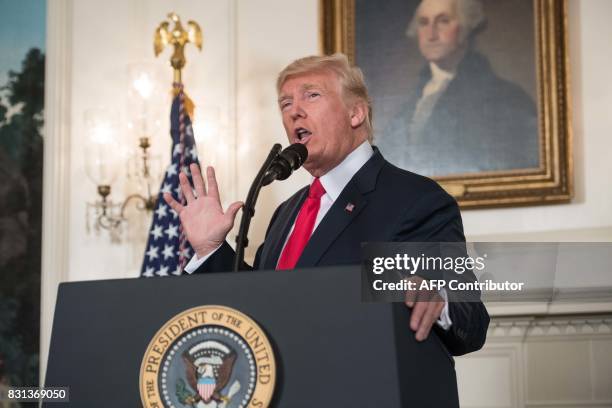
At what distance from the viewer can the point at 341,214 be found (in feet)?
7.94

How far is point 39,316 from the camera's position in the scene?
5.66m

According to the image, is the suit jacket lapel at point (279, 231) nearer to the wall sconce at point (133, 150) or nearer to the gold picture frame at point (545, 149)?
the gold picture frame at point (545, 149)

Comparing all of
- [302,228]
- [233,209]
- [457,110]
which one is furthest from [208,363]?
[457,110]

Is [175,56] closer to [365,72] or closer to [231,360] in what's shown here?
A: [365,72]

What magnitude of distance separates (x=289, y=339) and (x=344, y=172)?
1225mm

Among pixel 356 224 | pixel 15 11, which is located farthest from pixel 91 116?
pixel 356 224

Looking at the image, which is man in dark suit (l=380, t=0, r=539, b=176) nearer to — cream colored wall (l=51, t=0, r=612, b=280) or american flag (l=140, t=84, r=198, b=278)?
cream colored wall (l=51, t=0, r=612, b=280)

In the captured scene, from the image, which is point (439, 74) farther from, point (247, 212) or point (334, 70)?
point (247, 212)

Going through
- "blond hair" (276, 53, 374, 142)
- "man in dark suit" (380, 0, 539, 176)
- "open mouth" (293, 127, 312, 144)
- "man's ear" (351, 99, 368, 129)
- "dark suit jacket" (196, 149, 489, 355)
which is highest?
"man in dark suit" (380, 0, 539, 176)

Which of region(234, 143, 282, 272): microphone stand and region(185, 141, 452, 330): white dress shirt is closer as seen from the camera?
region(234, 143, 282, 272): microphone stand

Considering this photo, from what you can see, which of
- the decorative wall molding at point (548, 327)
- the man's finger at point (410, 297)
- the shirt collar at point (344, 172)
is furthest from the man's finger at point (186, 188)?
the decorative wall molding at point (548, 327)

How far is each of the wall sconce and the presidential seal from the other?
12.6 ft

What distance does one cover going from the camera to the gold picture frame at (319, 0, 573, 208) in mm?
4590

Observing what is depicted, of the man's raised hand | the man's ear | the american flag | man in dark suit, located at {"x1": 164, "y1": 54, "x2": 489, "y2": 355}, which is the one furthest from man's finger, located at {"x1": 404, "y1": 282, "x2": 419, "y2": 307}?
the american flag
